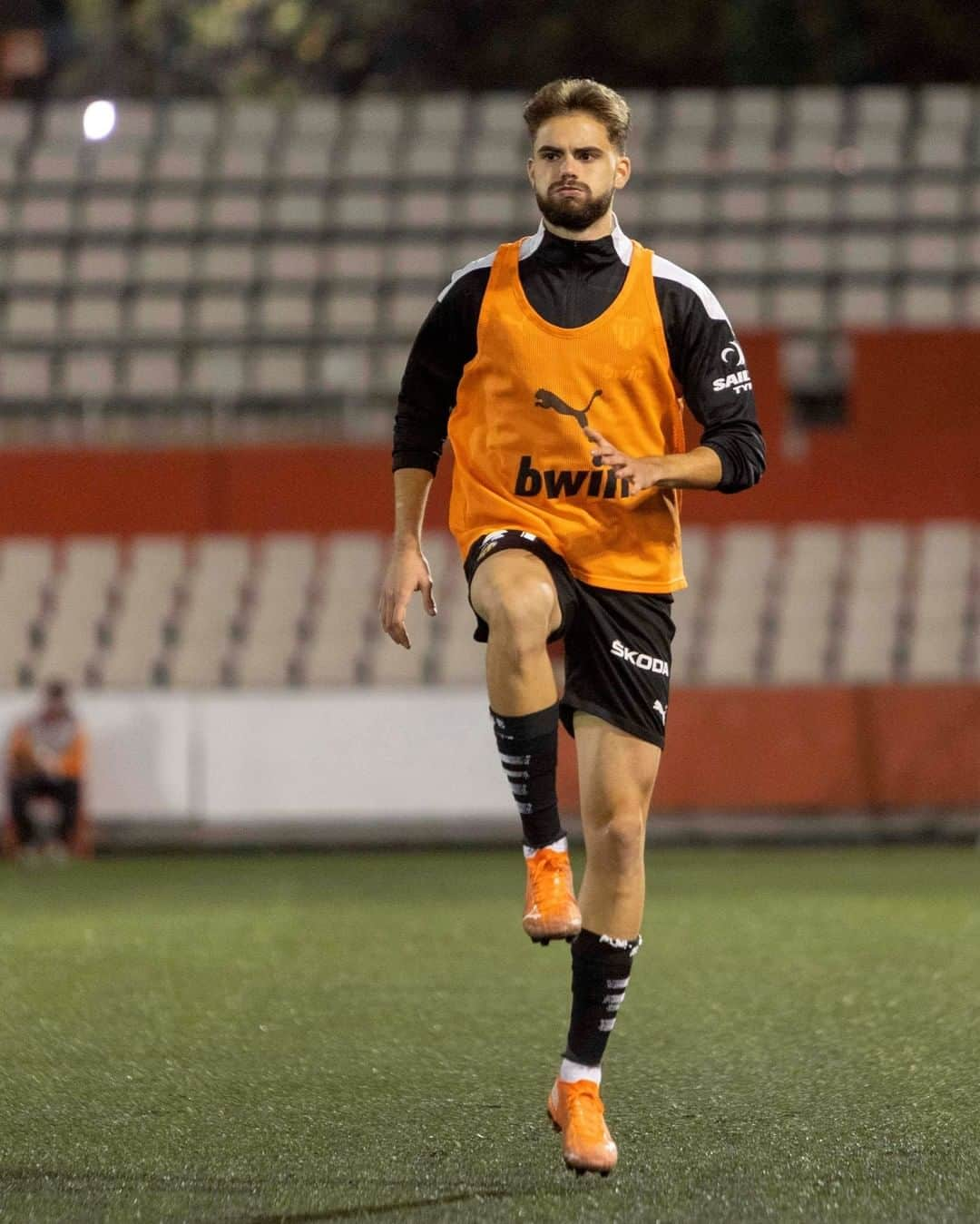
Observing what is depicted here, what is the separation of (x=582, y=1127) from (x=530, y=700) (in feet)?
2.57

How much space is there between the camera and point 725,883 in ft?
36.0

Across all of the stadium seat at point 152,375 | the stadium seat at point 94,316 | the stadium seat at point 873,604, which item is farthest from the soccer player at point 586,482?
the stadium seat at point 94,316

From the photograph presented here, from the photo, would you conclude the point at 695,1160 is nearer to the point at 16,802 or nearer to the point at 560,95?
the point at 560,95

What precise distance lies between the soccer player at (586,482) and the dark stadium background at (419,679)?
0.60 metres

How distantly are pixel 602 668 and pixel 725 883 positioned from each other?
7.16 meters

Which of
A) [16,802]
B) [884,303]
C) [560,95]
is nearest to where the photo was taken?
[560,95]

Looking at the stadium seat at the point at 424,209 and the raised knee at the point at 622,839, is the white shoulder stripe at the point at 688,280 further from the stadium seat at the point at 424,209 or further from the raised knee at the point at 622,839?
the stadium seat at the point at 424,209

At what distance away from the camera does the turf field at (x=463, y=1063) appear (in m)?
3.78

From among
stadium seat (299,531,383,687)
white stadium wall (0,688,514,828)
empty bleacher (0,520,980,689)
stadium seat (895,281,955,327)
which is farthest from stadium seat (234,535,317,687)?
stadium seat (895,281,955,327)

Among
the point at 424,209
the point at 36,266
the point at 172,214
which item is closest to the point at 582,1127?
the point at 424,209

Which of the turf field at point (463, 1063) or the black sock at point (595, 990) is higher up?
the black sock at point (595, 990)

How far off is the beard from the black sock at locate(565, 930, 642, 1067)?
4.43 feet

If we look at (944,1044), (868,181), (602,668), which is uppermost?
(868,181)

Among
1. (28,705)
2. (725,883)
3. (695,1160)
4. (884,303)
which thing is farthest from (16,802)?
→ (695,1160)
